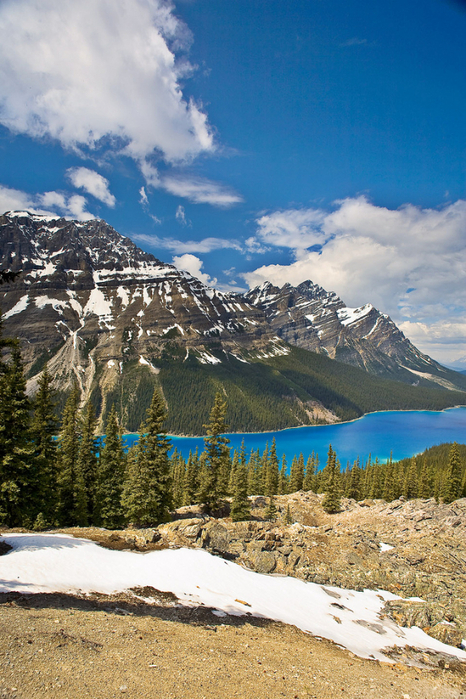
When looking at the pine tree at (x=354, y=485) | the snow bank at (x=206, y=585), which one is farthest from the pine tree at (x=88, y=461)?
the pine tree at (x=354, y=485)

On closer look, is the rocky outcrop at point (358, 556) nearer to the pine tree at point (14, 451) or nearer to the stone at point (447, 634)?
the stone at point (447, 634)

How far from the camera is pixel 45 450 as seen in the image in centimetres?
2542

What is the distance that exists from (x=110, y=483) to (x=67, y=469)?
4369 mm

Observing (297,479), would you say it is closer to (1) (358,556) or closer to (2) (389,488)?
(2) (389,488)

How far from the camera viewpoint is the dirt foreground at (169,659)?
6883 mm

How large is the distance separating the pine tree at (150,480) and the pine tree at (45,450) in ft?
18.6

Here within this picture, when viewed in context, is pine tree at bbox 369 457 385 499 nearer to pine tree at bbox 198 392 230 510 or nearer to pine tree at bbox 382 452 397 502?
pine tree at bbox 382 452 397 502

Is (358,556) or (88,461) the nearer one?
(358,556)

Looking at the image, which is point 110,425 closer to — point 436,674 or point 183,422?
point 436,674

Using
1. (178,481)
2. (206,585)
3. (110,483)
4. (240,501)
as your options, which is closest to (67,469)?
(110,483)

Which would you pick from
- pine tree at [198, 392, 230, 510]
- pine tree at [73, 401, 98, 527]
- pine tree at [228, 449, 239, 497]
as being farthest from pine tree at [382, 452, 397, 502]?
pine tree at [73, 401, 98, 527]

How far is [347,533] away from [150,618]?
23960 mm

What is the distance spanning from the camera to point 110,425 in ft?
111

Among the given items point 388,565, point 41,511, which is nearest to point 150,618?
point 41,511
